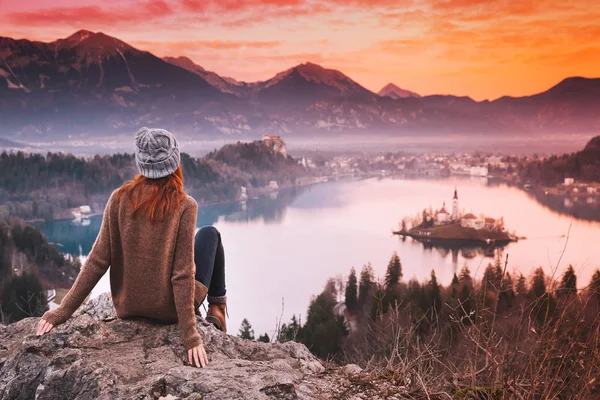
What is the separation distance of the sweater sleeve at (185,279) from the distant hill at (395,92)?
42911mm

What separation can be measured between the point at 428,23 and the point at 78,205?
27.0m

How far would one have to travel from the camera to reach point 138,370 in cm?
151

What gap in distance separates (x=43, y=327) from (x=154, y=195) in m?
0.56

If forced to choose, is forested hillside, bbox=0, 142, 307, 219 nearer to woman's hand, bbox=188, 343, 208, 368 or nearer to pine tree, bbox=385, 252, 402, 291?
pine tree, bbox=385, 252, 402, 291

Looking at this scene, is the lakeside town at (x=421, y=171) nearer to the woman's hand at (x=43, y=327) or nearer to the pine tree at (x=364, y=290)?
the pine tree at (x=364, y=290)

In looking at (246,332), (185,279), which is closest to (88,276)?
(185,279)

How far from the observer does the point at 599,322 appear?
1425 millimetres

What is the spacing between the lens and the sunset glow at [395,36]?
28625mm

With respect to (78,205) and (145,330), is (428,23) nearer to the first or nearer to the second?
(78,205)

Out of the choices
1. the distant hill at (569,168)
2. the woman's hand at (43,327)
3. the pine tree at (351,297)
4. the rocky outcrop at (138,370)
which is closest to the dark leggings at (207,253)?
the rocky outcrop at (138,370)

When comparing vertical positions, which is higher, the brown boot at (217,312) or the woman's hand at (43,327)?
the woman's hand at (43,327)

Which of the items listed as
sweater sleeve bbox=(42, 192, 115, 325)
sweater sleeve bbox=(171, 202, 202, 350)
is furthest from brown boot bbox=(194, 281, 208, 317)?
sweater sleeve bbox=(42, 192, 115, 325)

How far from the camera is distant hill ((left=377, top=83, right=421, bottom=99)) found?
1690 inches

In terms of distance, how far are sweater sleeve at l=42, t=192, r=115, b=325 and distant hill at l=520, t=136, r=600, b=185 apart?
105 ft
